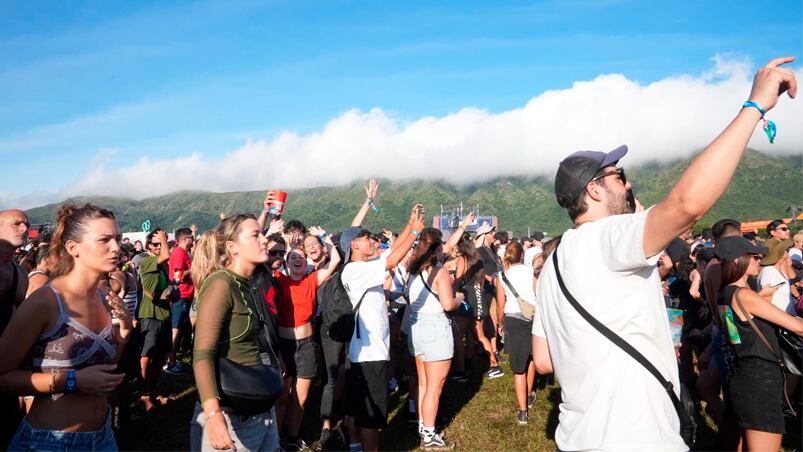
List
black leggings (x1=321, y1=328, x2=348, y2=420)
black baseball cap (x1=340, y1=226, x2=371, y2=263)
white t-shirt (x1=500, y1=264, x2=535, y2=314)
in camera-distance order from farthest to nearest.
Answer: white t-shirt (x1=500, y1=264, x2=535, y2=314)
black leggings (x1=321, y1=328, x2=348, y2=420)
black baseball cap (x1=340, y1=226, x2=371, y2=263)

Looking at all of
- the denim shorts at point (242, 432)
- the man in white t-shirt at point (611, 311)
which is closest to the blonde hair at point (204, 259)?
the denim shorts at point (242, 432)

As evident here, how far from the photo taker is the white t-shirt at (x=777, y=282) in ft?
21.7

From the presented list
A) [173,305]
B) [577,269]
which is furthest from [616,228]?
[173,305]

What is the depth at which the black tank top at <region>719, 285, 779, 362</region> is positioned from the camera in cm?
416

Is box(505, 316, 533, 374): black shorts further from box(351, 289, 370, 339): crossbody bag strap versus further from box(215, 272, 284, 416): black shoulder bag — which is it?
box(215, 272, 284, 416): black shoulder bag

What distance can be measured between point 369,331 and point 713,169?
4148 mm

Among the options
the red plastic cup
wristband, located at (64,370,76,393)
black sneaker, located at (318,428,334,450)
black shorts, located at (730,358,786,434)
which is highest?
the red plastic cup

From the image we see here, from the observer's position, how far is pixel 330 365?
6547 mm

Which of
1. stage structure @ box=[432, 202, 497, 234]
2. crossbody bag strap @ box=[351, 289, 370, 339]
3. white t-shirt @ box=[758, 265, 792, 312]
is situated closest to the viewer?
crossbody bag strap @ box=[351, 289, 370, 339]

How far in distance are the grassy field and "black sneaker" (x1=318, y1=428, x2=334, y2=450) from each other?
0.29 feet

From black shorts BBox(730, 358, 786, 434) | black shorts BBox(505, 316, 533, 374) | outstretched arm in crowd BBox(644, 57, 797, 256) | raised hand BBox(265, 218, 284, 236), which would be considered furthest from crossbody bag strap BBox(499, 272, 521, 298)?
outstretched arm in crowd BBox(644, 57, 797, 256)

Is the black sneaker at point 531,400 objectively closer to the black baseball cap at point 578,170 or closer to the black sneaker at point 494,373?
the black sneaker at point 494,373

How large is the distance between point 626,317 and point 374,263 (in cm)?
327

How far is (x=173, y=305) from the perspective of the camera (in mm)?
9609
